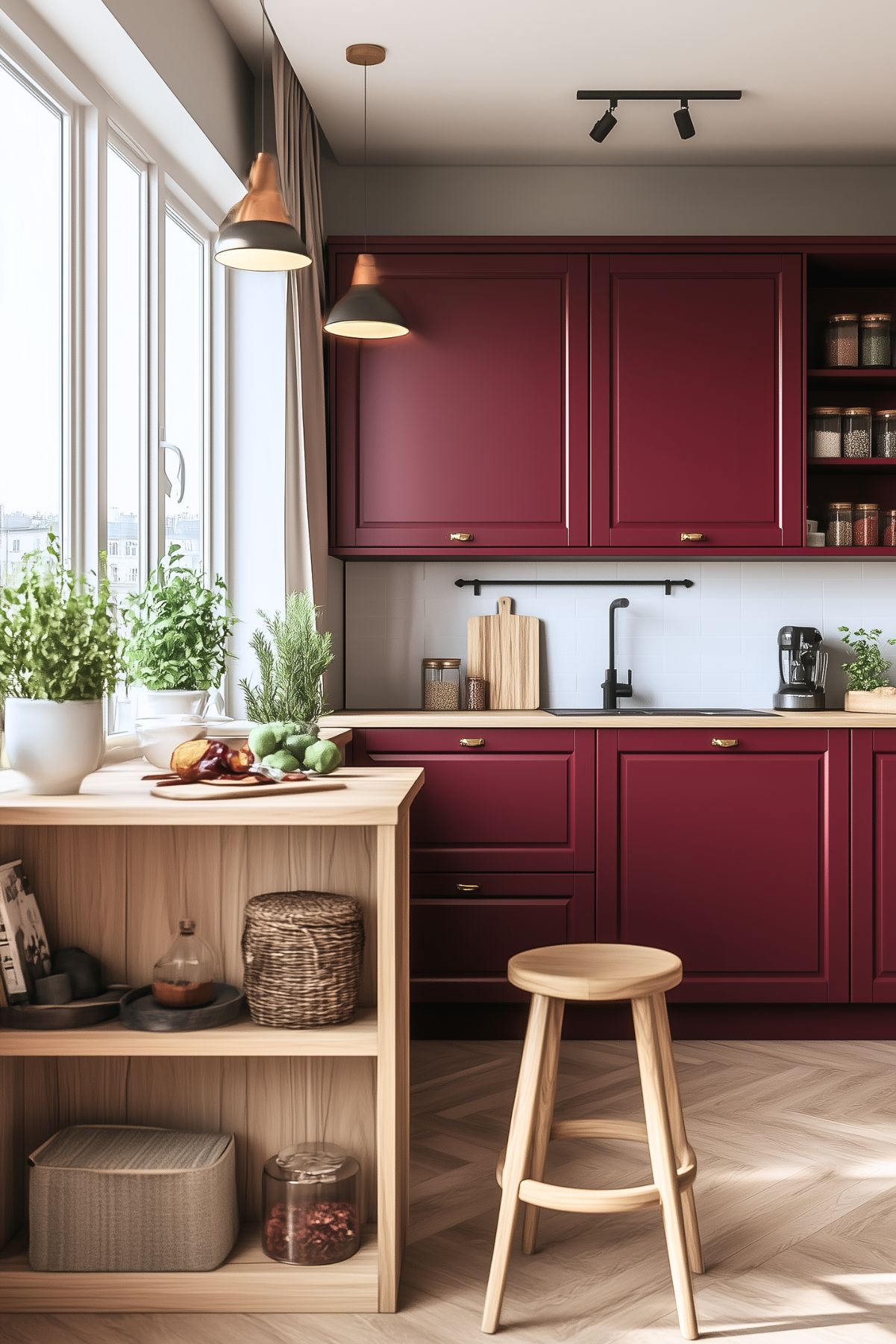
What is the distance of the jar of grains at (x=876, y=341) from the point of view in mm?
3844

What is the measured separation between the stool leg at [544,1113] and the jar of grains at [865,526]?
2319 mm

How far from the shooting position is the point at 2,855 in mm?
2051

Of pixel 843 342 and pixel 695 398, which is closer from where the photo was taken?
pixel 695 398

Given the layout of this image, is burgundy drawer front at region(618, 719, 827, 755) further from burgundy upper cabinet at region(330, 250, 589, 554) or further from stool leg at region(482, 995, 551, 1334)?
stool leg at region(482, 995, 551, 1334)

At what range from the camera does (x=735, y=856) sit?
351 centimetres

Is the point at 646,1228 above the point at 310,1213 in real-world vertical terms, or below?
below

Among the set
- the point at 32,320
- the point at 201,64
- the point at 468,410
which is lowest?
the point at 32,320

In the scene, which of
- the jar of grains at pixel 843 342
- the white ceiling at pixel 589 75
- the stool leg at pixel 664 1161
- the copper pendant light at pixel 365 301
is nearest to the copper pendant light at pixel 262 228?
→ the copper pendant light at pixel 365 301

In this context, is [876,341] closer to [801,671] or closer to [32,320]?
[801,671]

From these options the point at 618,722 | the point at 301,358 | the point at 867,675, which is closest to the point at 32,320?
the point at 301,358

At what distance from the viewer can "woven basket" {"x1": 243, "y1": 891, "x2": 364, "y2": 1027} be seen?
1.95 meters

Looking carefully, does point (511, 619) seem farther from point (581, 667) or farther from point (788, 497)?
point (788, 497)

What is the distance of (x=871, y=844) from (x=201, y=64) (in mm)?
2849

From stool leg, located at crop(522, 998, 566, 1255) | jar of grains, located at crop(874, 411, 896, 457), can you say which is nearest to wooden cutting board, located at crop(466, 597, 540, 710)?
jar of grains, located at crop(874, 411, 896, 457)
